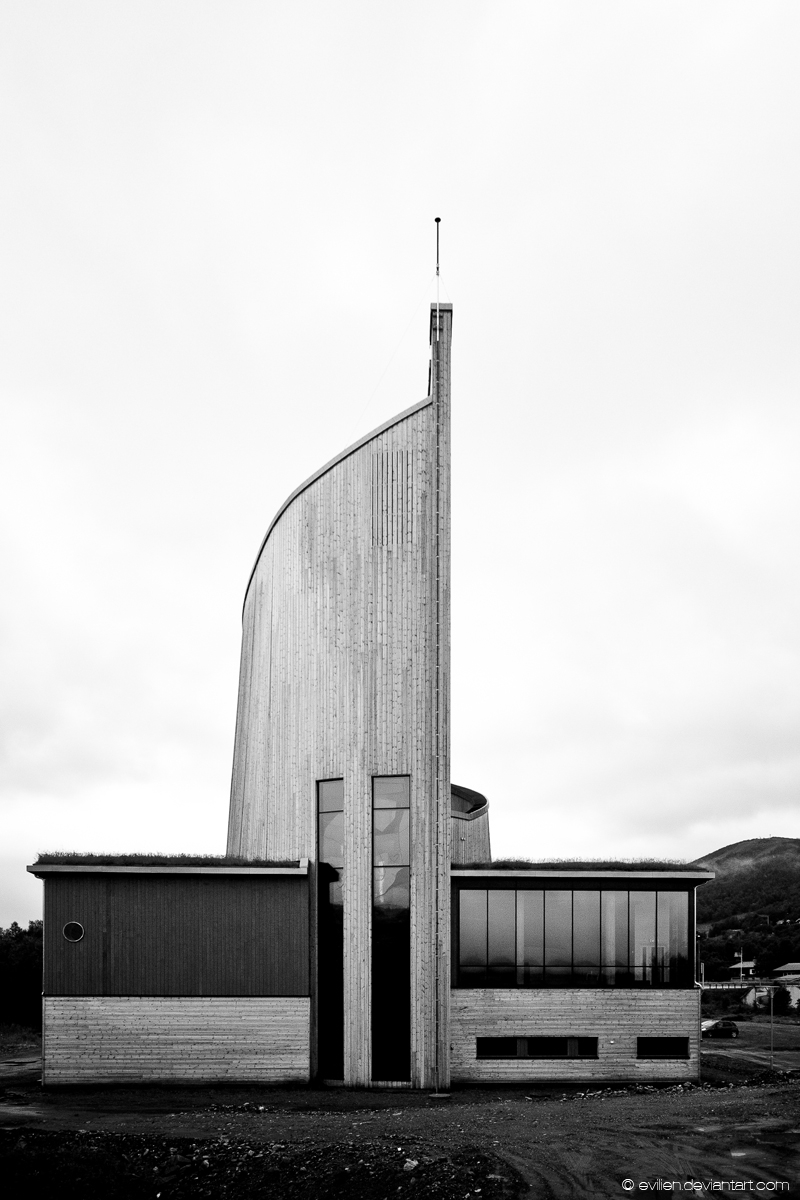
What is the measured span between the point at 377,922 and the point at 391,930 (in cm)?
40

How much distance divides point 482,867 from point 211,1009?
762 centimetres

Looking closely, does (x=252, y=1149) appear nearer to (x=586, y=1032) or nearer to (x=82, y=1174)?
(x=82, y=1174)

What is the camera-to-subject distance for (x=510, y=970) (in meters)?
30.4

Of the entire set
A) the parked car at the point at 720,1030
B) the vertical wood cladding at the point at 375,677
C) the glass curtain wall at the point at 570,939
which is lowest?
the parked car at the point at 720,1030

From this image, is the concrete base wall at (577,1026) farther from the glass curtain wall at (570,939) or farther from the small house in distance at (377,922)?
the glass curtain wall at (570,939)

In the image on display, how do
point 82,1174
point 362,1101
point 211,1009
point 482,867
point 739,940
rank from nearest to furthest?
point 82,1174
point 362,1101
point 211,1009
point 482,867
point 739,940

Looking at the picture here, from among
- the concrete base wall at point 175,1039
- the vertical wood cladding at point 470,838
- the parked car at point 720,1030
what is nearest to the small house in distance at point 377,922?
the concrete base wall at point 175,1039

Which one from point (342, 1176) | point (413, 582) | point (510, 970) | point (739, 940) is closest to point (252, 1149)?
point (342, 1176)

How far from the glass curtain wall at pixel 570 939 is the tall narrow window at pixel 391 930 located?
1832mm

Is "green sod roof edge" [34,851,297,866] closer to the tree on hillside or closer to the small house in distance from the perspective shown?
the small house in distance

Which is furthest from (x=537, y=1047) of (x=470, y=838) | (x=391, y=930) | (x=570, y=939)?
(x=470, y=838)

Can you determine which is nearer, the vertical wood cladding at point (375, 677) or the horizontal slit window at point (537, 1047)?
the vertical wood cladding at point (375, 677)

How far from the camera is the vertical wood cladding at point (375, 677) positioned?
29281 millimetres

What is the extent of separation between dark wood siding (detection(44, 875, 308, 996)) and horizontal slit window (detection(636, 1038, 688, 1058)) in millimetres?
8683
